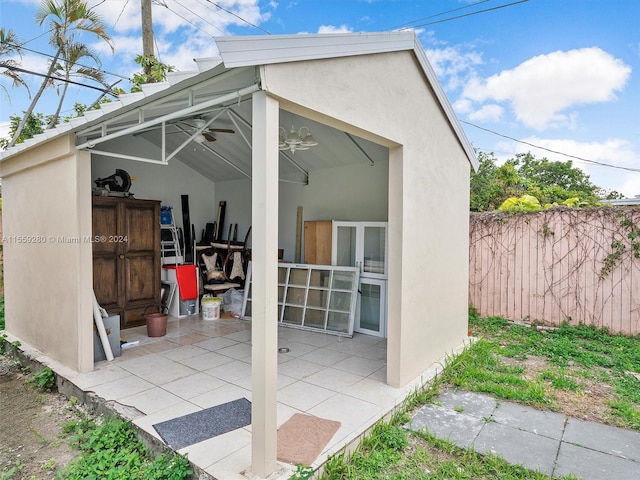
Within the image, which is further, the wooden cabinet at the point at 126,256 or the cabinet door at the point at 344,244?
the cabinet door at the point at 344,244

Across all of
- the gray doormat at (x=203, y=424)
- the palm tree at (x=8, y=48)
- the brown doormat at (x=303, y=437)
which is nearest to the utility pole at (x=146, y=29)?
the palm tree at (x=8, y=48)

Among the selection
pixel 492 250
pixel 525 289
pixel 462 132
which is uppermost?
pixel 462 132

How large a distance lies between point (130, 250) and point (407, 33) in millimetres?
5218

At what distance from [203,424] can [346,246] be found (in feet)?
12.6

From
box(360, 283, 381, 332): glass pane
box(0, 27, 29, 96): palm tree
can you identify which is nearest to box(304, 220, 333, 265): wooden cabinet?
box(360, 283, 381, 332): glass pane

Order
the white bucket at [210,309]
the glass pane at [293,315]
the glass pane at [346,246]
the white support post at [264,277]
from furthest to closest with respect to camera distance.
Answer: the white bucket at [210,309] → the glass pane at [293,315] → the glass pane at [346,246] → the white support post at [264,277]

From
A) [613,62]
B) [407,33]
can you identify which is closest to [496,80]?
[613,62]

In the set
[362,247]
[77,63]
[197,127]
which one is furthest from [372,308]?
[77,63]

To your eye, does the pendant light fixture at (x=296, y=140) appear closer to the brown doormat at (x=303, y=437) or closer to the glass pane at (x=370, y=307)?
the glass pane at (x=370, y=307)

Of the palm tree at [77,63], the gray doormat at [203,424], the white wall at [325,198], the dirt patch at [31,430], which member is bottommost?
the dirt patch at [31,430]

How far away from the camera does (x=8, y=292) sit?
5836 millimetres

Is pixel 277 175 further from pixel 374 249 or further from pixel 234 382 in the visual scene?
pixel 374 249

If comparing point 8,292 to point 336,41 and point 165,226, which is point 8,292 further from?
point 336,41

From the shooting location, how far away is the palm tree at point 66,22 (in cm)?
823
